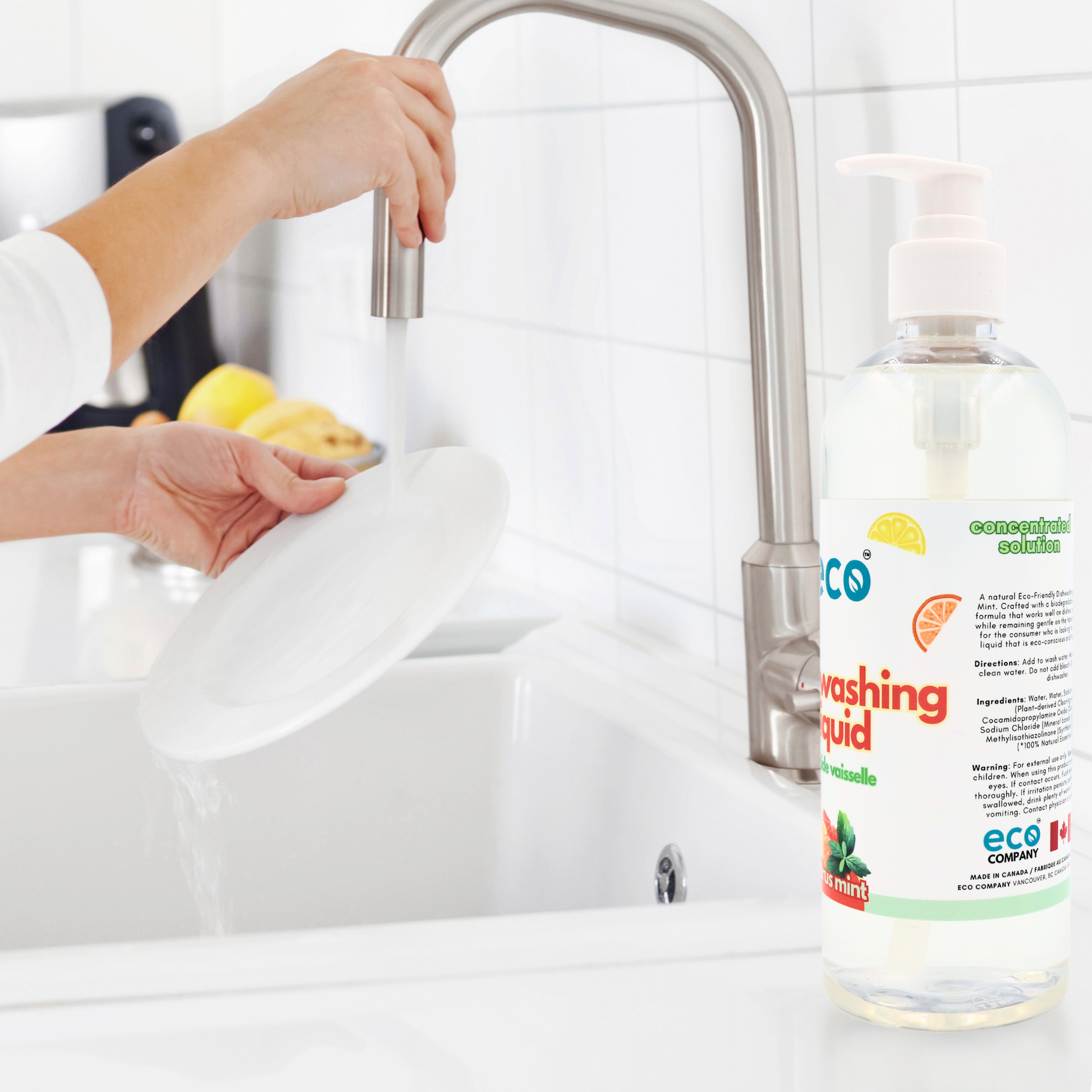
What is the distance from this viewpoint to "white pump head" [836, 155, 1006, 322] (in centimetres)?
38

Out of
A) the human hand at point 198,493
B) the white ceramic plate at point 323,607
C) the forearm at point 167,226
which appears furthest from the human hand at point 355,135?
the human hand at point 198,493

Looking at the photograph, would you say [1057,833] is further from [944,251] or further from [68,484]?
[68,484]

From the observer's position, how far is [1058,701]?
0.37 m

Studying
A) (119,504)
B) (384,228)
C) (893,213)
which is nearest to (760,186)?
(893,213)

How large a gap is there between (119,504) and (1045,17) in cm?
57

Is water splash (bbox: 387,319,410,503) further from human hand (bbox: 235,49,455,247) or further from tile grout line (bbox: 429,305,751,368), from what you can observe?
tile grout line (bbox: 429,305,751,368)

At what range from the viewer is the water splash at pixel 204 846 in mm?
756

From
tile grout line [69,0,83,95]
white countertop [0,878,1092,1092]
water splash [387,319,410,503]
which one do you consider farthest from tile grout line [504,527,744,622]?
tile grout line [69,0,83,95]

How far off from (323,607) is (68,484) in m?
0.26

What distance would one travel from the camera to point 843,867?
0.38m

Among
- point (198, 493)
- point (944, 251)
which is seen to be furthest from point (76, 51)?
point (944, 251)

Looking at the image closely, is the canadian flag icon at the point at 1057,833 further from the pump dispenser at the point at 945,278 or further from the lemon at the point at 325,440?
the lemon at the point at 325,440

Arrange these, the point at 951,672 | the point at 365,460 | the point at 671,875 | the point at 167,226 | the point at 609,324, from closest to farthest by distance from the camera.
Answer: the point at 951,672 < the point at 167,226 < the point at 671,875 < the point at 609,324 < the point at 365,460

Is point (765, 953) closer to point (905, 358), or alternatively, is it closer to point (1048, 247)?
point (905, 358)
